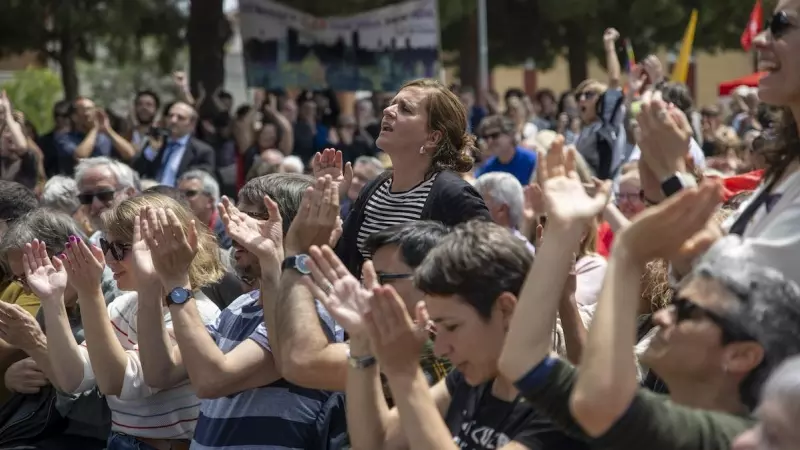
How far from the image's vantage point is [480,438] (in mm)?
3295

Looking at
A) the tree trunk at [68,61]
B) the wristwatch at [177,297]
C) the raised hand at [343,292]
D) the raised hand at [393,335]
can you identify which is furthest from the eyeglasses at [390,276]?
the tree trunk at [68,61]

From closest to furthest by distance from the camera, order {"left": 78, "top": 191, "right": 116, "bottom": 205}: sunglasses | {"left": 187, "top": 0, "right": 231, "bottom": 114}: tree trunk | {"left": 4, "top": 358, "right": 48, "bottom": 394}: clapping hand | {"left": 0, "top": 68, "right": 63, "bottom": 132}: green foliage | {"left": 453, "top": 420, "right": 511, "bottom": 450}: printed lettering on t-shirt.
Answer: {"left": 453, "top": 420, "right": 511, "bottom": 450}: printed lettering on t-shirt < {"left": 4, "top": 358, "right": 48, "bottom": 394}: clapping hand < {"left": 78, "top": 191, "right": 116, "bottom": 205}: sunglasses < {"left": 187, "top": 0, "right": 231, "bottom": 114}: tree trunk < {"left": 0, "top": 68, "right": 63, "bottom": 132}: green foliage

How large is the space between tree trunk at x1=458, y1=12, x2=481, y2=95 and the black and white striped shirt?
21037 millimetres

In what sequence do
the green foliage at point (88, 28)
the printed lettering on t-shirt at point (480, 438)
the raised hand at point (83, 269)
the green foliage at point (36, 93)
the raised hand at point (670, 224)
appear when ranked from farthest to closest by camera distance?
the green foliage at point (36, 93) < the green foliage at point (88, 28) < the raised hand at point (83, 269) < the printed lettering on t-shirt at point (480, 438) < the raised hand at point (670, 224)

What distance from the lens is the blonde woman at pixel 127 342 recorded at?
14.9 feet

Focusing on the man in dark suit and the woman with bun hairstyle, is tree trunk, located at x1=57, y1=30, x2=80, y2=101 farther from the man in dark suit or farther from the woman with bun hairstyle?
the woman with bun hairstyle

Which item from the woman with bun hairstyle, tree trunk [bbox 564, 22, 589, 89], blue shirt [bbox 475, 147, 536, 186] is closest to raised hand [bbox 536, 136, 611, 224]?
the woman with bun hairstyle

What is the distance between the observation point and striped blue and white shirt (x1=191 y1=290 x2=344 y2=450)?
13.8ft

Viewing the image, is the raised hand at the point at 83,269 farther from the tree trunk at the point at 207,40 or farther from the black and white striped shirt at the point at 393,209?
the tree trunk at the point at 207,40

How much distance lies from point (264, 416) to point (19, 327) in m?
1.30

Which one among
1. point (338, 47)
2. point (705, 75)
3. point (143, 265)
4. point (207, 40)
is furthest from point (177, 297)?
point (705, 75)

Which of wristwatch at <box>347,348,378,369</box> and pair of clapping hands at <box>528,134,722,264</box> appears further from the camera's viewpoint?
wristwatch at <box>347,348,378,369</box>

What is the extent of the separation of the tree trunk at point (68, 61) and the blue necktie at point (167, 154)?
30.5 ft

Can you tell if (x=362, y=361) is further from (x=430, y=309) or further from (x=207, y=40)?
(x=207, y=40)
